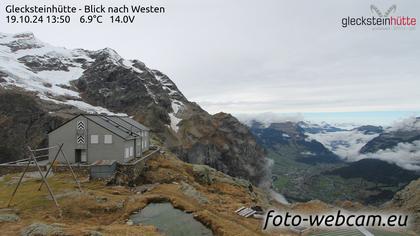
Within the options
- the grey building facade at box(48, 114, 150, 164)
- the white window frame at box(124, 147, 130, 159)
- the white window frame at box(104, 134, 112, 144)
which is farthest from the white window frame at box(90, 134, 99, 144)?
the white window frame at box(124, 147, 130, 159)

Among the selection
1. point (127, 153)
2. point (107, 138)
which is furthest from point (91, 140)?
point (127, 153)

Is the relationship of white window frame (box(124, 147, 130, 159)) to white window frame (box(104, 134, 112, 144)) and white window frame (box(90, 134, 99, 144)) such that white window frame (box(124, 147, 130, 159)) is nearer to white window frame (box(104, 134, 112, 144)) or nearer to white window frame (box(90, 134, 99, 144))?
white window frame (box(104, 134, 112, 144))

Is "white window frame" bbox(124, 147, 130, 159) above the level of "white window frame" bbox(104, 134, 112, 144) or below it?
below

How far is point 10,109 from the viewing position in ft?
492

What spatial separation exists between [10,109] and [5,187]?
118m

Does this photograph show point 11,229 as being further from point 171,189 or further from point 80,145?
point 80,145

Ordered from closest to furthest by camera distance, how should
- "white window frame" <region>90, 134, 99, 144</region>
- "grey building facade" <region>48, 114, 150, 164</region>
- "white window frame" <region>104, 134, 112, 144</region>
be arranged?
"grey building facade" <region>48, 114, 150, 164</region>
"white window frame" <region>104, 134, 112, 144</region>
"white window frame" <region>90, 134, 99, 144</region>

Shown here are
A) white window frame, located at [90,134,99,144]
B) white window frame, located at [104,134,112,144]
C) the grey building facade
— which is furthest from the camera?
white window frame, located at [90,134,99,144]

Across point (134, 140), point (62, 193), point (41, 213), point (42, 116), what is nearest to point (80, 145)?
point (134, 140)

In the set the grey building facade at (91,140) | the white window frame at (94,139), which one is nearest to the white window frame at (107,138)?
the grey building facade at (91,140)

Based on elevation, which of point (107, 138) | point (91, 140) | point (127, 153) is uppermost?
point (107, 138)

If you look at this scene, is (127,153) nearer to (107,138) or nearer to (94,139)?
(107,138)

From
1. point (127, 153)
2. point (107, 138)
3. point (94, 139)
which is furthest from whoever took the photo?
point (127, 153)

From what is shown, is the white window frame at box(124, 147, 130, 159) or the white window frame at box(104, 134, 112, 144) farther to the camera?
the white window frame at box(124, 147, 130, 159)
